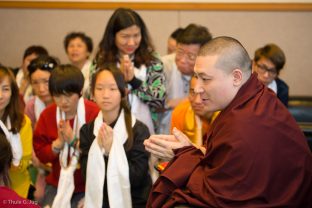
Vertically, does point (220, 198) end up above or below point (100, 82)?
below

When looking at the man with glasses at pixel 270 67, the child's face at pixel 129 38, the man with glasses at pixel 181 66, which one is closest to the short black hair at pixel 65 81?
the child's face at pixel 129 38

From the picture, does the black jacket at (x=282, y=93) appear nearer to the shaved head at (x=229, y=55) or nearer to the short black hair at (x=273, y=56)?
the short black hair at (x=273, y=56)

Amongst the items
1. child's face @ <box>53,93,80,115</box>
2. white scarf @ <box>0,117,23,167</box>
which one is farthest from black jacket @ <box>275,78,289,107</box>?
white scarf @ <box>0,117,23,167</box>

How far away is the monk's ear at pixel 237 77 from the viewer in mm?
1750

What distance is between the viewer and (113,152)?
98.3 inches

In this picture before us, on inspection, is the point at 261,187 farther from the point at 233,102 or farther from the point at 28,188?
the point at 28,188

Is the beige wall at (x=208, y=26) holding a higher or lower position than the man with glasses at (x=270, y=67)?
higher

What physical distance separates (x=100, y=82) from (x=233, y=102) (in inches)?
42.5

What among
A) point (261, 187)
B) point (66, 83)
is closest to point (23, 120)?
point (66, 83)

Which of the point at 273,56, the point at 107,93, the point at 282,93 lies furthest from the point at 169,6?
the point at 107,93

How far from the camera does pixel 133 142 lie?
2559 mm

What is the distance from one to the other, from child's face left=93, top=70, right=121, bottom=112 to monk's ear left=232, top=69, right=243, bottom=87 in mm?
974

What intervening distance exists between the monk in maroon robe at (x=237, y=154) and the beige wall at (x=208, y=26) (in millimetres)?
2829

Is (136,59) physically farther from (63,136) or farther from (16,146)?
(16,146)
